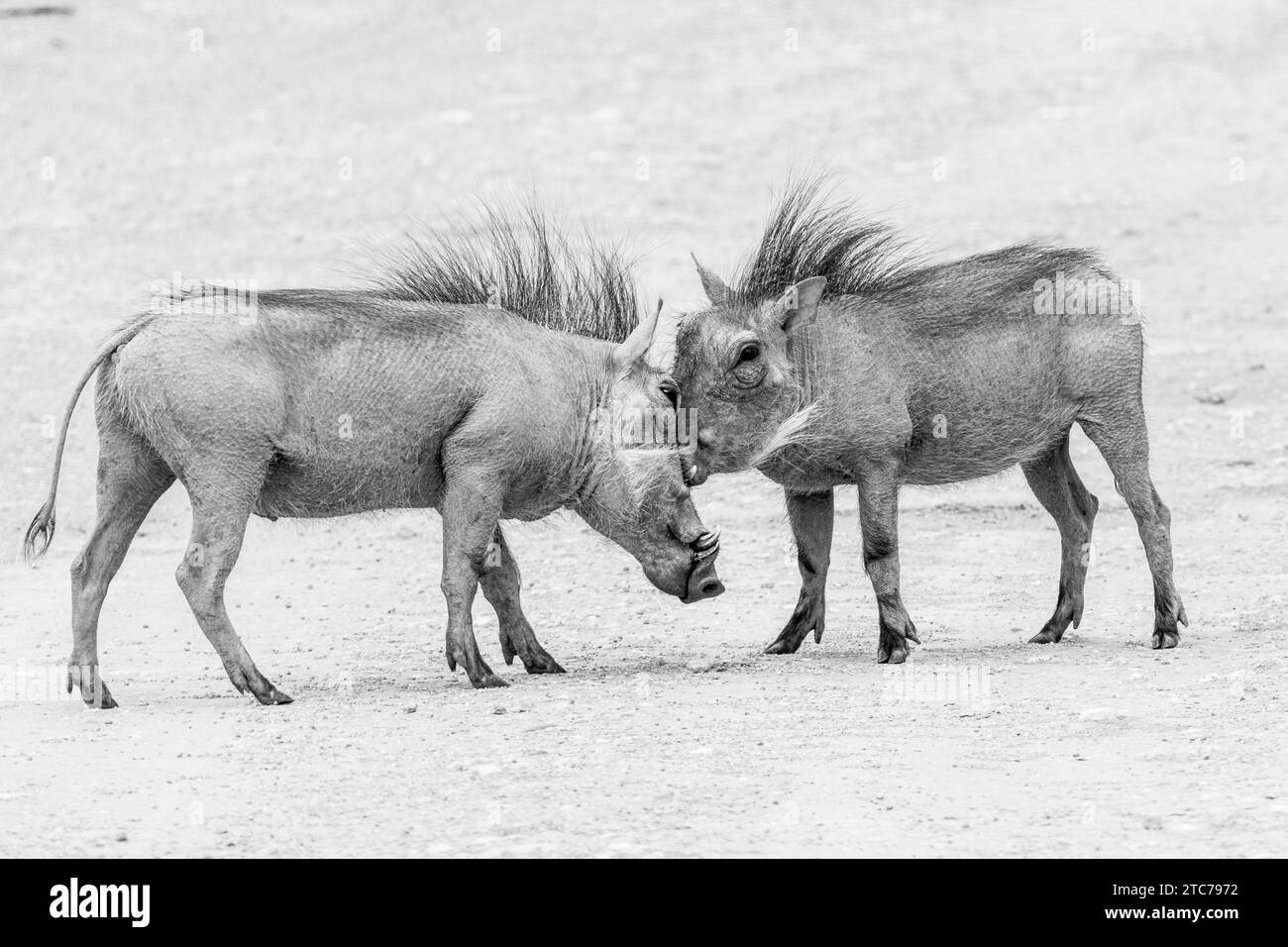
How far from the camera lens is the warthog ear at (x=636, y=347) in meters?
8.88

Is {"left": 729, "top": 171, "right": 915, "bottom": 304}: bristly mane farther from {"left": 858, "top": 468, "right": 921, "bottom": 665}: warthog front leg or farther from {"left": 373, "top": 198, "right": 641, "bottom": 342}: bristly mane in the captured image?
{"left": 858, "top": 468, "right": 921, "bottom": 665}: warthog front leg

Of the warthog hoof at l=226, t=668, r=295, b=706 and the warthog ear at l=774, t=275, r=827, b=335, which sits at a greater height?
the warthog ear at l=774, t=275, r=827, b=335

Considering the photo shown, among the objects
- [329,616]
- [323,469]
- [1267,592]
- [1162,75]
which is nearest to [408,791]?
[323,469]

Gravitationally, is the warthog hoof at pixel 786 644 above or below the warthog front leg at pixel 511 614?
below

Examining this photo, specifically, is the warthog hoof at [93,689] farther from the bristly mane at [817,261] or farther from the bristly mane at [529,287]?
the bristly mane at [817,261]

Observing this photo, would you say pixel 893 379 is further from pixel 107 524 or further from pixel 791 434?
pixel 107 524

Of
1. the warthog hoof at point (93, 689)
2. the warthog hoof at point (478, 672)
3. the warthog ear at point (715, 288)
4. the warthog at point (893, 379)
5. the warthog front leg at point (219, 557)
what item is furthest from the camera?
the warthog ear at point (715, 288)

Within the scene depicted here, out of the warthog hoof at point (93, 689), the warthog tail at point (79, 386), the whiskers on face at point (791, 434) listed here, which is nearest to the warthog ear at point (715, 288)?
the whiskers on face at point (791, 434)

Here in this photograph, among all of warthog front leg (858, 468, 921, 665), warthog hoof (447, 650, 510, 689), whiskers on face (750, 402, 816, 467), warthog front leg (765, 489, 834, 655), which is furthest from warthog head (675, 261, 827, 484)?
warthog hoof (447, 650, 510, 689)

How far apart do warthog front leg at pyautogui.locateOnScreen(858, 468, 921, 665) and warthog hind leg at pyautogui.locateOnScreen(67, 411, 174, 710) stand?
292cm

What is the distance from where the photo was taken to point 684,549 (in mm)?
8859

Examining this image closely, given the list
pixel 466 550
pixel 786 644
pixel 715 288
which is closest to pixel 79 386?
pixel 466 550

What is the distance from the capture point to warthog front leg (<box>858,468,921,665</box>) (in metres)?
8.95
